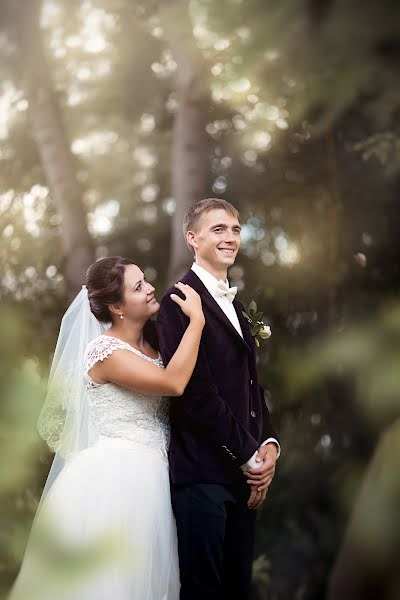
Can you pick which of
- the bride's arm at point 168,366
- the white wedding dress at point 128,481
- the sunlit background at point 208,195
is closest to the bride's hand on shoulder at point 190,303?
the bride's arm at point 168,366

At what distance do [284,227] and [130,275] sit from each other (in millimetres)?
2427

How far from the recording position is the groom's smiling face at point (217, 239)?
1756mm

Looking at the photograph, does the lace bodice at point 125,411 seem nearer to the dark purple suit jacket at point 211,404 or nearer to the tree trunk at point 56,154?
the dark purple suit jacket at point 211,404

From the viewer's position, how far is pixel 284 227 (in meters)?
4.17

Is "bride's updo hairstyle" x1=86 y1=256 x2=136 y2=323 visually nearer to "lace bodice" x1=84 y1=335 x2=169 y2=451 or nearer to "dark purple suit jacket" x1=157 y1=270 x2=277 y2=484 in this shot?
"lace bodice" x1=84 y1=335 x2=169 y2=451

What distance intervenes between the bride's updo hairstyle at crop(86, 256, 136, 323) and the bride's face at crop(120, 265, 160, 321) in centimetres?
2

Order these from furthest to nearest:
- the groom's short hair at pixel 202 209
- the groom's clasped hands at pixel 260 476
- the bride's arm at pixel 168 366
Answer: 1. the groom's short hair at pixel 202 209
2. the groom's clasped hands at pixel 260 476
3. the bride's arm at pixel 168 366

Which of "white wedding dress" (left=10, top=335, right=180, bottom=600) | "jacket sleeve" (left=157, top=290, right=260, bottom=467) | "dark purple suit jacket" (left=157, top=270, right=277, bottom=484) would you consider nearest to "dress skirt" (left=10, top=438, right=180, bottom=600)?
"white wedding dress" (left=10, top=335, right=180, bottom=600)

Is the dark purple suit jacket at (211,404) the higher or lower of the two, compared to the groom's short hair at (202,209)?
lower

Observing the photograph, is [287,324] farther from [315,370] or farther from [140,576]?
[315,370]

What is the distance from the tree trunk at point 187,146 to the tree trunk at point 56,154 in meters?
0.63

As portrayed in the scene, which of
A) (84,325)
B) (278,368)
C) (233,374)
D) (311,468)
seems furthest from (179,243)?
(278,368)

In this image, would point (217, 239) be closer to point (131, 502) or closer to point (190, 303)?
point (190, 303)

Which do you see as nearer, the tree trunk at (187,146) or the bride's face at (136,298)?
the bride's face at (136,298)
